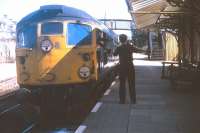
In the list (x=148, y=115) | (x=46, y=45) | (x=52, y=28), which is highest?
(x=52, y=28)

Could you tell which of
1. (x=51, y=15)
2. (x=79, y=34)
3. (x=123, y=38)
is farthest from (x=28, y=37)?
(x=123, y=38)

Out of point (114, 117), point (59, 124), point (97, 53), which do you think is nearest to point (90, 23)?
point (97, 53)

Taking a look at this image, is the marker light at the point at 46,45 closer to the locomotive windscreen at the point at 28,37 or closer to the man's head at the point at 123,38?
the locomotive windscreen at the point at 28,37

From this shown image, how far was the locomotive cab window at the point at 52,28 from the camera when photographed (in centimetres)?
1565

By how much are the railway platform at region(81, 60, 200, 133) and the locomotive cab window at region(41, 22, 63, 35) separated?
7.24 ft

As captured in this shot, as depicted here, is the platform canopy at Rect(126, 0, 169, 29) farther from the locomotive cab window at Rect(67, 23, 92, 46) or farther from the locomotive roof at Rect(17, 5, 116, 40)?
the locomotive cab window at Rect(67, 23, 92, 46)

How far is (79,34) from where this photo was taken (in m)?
15.9

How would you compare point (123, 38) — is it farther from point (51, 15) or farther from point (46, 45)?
point (51, 15)

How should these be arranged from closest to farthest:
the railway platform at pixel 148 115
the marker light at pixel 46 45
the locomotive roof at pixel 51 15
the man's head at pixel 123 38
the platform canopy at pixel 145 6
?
the railway platform at pixel 148 115 → the man's head at pixel 123 38 → the marker light at pixel 46 45 → the locomotive roof at pixel 51 15 → the platform canopy at pixel 145 6

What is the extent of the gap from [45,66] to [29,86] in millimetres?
686

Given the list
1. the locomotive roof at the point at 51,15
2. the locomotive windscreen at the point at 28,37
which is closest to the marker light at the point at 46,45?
the locomotive windscreen at the point at 28,37

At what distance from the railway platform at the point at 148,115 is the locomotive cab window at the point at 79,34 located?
170cm

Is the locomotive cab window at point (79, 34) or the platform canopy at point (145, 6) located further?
the platform canopy at point (145, 6)

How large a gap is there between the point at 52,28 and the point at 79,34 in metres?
0.73
